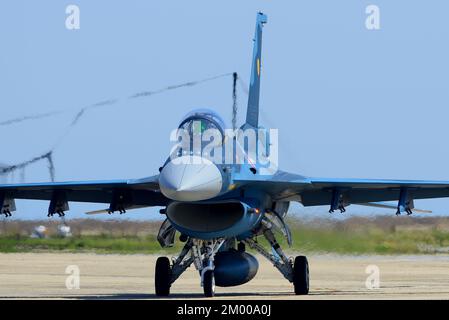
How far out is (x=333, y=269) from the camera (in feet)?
104

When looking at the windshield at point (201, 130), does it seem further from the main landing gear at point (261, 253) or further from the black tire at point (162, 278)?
the black tire at point (162, 278)

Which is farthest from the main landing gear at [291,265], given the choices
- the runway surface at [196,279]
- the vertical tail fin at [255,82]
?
the vertical tail fin at [255,82]

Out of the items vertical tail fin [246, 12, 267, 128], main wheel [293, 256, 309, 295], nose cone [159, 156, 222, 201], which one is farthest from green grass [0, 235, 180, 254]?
nose cone [159, 156, 222, 201]

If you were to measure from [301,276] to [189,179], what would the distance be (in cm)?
437

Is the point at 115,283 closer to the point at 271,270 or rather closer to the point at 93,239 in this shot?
the point at 271,270

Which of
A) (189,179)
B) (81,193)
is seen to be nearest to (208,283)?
(189,179)

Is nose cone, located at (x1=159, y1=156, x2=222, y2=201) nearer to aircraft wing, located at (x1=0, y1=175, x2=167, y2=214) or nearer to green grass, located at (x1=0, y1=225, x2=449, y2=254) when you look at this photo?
aircraft wing, located at (x1=0, y1=175, x2=167, y2=214)

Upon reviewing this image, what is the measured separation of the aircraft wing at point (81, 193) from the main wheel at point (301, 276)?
2.66 m

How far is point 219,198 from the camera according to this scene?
19.6 metres

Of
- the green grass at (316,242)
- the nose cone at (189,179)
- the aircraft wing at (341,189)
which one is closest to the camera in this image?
the nose cone at (189,179)

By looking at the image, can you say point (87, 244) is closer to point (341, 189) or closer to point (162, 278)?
point (162, 278)

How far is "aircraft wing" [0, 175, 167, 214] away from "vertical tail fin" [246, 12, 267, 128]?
2.72m

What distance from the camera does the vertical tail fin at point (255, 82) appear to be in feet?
77.3
